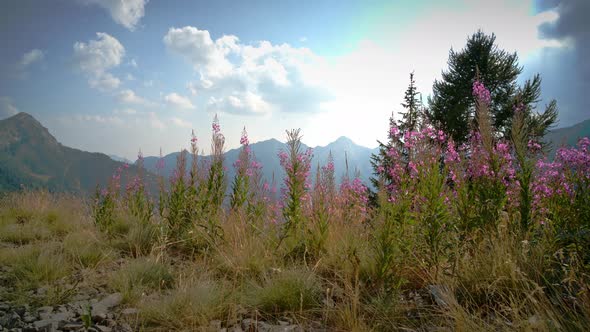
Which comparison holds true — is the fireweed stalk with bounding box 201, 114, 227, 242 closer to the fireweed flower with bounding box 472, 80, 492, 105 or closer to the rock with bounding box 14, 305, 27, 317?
the rock with bounding box 14, 305, 27, 317

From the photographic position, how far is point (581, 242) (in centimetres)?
269

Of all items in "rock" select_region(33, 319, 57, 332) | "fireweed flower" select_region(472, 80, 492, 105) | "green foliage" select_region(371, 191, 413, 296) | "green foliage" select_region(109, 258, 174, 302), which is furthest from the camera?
"fireweed flower" select_region(472, 80, 492, 105)

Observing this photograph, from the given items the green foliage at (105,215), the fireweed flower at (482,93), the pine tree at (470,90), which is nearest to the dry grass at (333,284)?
the green foliage at (105,215)

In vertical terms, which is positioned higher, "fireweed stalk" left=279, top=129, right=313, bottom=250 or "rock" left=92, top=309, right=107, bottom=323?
"fireweed stalk" left=279, top=129, right=313, bottom=250

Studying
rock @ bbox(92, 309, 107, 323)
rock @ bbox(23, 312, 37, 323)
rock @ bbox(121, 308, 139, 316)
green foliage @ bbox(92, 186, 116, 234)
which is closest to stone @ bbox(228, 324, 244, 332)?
rock @ bbox(121, 308, 139, 316)

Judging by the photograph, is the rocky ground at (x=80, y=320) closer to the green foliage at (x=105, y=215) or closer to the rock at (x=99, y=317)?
Answer: the rock at (x=99, y=317)

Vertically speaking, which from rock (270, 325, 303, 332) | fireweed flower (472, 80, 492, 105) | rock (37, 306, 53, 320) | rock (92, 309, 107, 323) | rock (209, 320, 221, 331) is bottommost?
rock (270, 325, 303, 332)

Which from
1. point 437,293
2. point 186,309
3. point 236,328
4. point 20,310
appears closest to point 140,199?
point 20,310

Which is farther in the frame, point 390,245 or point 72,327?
point 390,245

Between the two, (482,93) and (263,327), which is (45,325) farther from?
(482,93)

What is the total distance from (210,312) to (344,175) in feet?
14.2

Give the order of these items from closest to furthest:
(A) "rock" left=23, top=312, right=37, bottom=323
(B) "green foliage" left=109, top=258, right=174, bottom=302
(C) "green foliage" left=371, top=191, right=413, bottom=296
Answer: (A) "rock" left=23, top=312, right=37, bottom=323, (C) "green foliage" left=371, top=191, right=413, bottom=296, (B) "green foliage" left=109, top=258, right=174, bottom=302

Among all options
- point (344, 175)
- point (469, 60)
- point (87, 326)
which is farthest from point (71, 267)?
point (469, 60)

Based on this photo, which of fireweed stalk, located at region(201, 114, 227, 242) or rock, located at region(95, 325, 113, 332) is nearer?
rock, located at region(95, 325, 113, 332)
